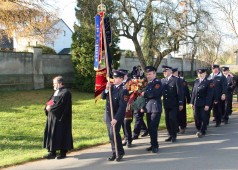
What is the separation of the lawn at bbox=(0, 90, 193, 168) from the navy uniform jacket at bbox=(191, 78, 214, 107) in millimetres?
1988

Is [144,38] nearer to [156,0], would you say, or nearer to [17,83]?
[156,0]

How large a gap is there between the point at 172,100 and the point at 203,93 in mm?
1256

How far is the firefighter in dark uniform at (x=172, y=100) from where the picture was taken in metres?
9.29

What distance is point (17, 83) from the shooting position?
20656 mm

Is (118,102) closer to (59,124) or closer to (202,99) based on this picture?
(59,124)

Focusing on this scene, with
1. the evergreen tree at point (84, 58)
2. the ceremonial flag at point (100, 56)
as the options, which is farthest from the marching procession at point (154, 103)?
the evergreen tree at point (84, 58)

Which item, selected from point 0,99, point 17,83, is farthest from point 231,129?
point 17,83

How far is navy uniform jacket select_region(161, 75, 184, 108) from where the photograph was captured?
947 cm

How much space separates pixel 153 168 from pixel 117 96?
1.62 metres

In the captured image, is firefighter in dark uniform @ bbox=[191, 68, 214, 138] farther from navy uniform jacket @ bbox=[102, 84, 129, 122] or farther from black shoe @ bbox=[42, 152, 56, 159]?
black shoe @ bbox=[42, 152, 56, 159]

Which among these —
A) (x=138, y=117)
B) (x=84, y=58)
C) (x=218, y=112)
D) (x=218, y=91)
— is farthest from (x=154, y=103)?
(x=84, y=58)

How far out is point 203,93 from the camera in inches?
402

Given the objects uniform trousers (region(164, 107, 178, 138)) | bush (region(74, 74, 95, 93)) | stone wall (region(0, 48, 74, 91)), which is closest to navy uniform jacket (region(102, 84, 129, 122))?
uniform trousers (region(164, 107, 178, 138))

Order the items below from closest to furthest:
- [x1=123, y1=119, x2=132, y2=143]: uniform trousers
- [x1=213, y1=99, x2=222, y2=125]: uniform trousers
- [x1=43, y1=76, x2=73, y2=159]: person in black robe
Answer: [x1=43, y1=76, x2=73, y2=159]: person in black robe
[x1=123, y1=119, x2=132, y2=143]: uniform trousers
[x1=213, y1=99, x2=222, y2=125]: uniform trousers
